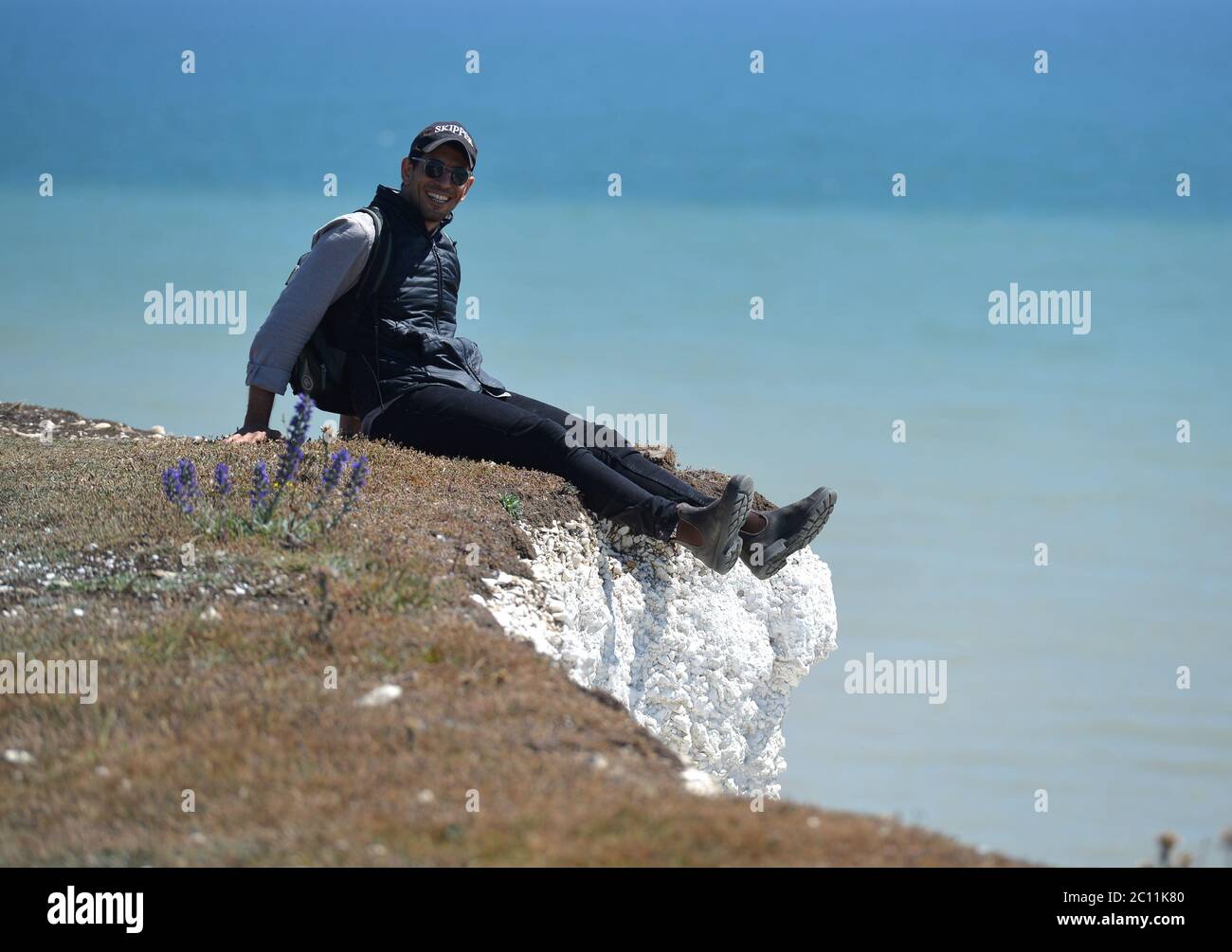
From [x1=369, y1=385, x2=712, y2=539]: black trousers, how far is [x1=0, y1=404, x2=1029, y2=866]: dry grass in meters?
1.26

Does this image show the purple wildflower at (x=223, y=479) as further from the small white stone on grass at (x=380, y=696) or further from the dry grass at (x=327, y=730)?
the small white stone on grass at (x=380, y=696)

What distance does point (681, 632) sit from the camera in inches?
516

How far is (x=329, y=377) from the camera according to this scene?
1167 cm

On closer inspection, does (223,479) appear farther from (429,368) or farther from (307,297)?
(429,368)

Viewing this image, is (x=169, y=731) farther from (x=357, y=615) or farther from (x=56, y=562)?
(x=56, y=562)

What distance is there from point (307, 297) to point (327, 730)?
557 centimetres

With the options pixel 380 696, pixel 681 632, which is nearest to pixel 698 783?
pixel 380 696

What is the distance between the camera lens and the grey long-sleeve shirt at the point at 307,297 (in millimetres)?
11258

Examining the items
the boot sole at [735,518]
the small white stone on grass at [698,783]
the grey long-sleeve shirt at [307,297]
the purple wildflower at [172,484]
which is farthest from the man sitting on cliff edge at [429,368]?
the small white stone on grass at [698,783]

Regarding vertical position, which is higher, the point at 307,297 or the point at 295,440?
the point at 307,297

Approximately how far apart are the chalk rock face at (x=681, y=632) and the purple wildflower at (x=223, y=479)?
212 centimetres

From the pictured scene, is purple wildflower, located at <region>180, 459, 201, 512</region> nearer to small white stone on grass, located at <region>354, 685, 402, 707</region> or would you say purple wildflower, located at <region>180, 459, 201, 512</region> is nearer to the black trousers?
the black trousers
